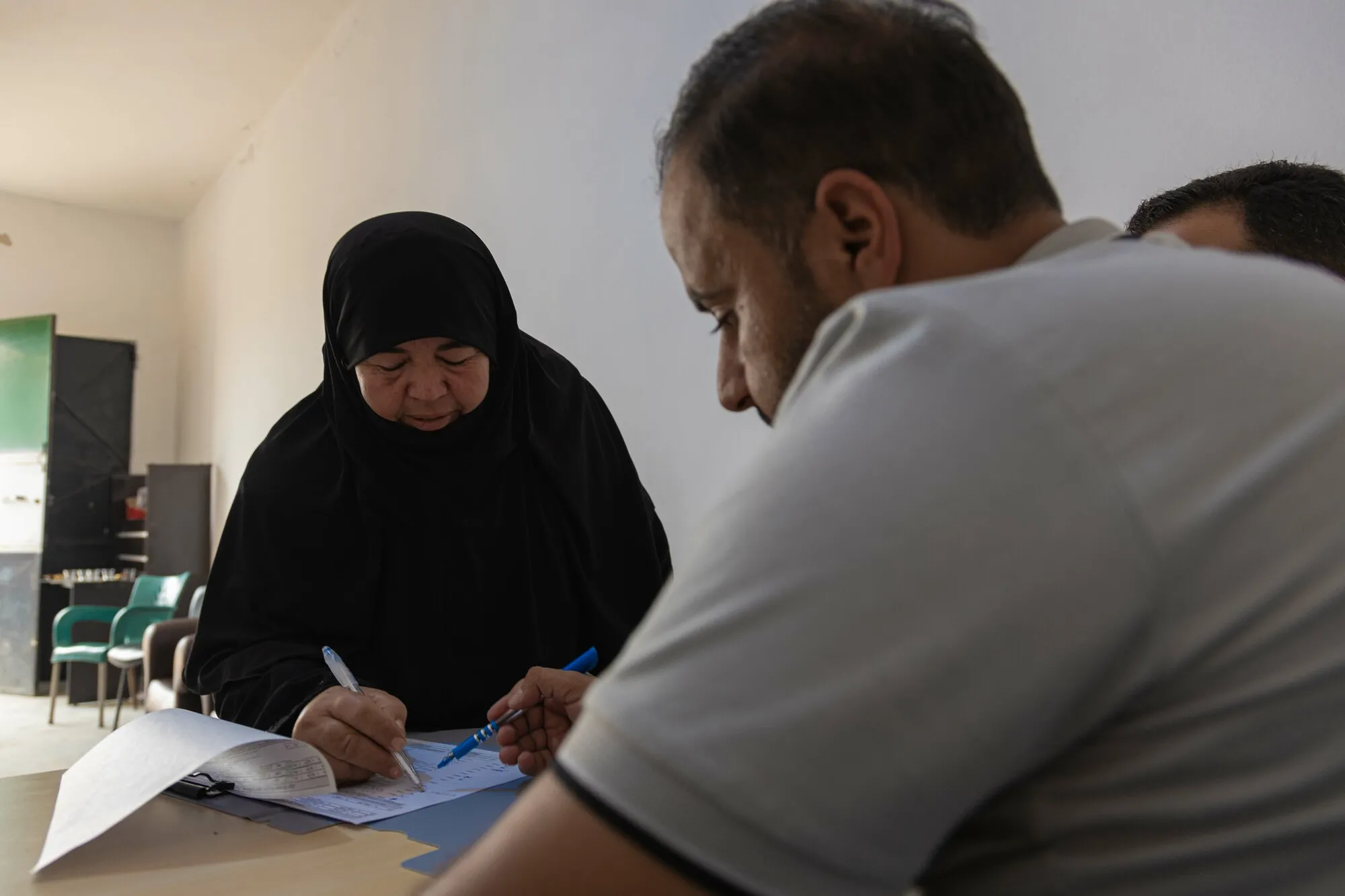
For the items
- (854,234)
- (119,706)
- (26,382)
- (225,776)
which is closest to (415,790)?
(225,776)

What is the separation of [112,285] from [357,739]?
8179 millimetres

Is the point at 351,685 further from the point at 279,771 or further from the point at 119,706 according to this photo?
the point at 119,706

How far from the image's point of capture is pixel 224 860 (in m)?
0.86

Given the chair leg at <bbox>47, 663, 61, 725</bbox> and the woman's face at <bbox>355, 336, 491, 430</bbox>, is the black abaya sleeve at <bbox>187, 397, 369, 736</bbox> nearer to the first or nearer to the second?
the woman's face at <bbox>355, 336, 491, 430</bbox>

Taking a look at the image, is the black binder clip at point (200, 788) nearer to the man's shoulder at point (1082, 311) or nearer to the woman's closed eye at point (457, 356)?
the woman's closed eye at point (457, 356)

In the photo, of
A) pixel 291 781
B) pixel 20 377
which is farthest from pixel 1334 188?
pixel 20 377

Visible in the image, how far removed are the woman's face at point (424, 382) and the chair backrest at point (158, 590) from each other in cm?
517

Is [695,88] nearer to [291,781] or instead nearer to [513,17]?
[291,781]

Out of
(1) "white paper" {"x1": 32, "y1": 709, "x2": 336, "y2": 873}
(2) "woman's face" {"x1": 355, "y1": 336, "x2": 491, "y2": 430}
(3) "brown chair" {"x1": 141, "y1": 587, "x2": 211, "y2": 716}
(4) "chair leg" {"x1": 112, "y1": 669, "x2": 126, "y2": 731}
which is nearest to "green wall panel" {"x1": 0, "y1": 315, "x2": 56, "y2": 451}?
(4) "chair leg" {"x1": 112, "y1": 669, "x2": 126, "y2": 731}

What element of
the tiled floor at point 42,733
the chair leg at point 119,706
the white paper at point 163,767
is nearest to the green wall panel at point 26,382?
the tiled floor at point 42,733

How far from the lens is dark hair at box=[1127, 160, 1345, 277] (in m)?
1.09

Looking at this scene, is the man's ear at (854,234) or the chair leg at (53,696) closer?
the man's ear at (854,234)

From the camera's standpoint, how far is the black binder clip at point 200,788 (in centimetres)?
104

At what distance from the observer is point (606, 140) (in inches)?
110
